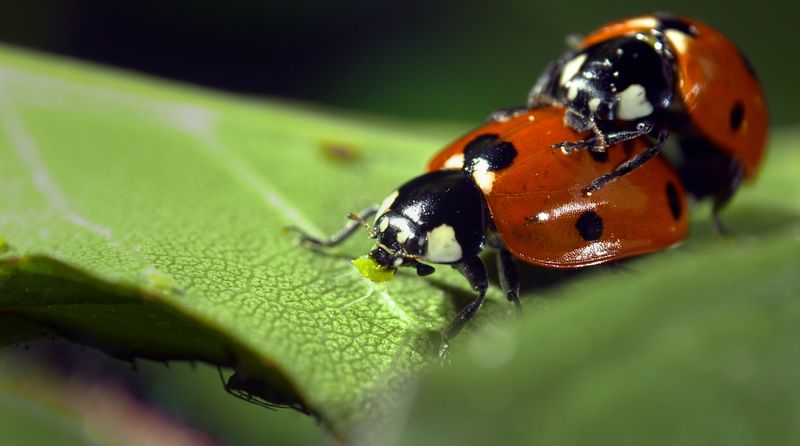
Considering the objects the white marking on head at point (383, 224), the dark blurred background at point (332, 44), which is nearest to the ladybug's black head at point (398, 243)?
the white marking on head at point (383, 224)

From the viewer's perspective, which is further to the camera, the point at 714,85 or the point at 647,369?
the point at 714,85

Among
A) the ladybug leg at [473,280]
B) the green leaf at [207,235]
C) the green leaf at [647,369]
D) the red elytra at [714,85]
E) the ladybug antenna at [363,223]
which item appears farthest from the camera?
the red elytra at [714,85]

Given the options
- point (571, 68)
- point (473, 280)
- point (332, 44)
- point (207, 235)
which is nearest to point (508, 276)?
point (473, 280)

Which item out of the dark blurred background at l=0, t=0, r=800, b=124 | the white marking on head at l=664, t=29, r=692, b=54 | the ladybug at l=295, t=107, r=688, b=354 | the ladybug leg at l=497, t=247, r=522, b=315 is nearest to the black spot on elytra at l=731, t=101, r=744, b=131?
the white marking on head at l=664, t=29, r=692, b=54

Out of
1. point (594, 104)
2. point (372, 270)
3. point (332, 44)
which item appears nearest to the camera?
point (372, 270)

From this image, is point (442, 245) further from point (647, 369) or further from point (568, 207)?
point (647, 369)

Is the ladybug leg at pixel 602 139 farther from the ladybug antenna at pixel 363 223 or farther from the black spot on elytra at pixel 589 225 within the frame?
the ladybug antenna at pixel 363 223
